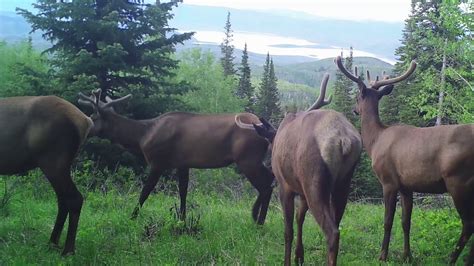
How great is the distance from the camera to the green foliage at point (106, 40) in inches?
541

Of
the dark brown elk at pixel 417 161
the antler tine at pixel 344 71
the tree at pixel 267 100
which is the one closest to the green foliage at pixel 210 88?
the tree at pixel 267 100

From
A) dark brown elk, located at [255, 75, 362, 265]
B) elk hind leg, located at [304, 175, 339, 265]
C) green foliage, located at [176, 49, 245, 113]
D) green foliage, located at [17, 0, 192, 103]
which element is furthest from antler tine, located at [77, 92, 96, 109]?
green foliage, located at [176, 49, 245, 113]

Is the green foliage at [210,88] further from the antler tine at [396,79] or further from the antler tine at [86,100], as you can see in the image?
the antler tine at [396,79]

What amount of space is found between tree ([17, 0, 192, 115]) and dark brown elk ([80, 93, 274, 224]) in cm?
332

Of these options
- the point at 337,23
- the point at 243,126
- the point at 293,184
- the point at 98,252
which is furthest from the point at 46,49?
the point at 337,23

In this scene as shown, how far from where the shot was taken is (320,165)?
5605mm

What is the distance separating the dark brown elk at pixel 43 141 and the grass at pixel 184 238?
1.88 feet

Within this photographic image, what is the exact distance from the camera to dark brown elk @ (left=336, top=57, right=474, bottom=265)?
6.75m

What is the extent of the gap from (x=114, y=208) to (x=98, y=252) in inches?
110

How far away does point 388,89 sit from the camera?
8.84 metres

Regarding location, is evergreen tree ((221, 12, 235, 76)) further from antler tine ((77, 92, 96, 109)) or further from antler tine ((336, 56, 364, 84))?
antler tine ((336, 56, 364, 84))

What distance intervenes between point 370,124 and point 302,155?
3193mm

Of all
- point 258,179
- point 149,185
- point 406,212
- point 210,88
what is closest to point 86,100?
point 149,185

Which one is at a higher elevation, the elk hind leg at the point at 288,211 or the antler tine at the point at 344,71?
the antler tine at the point at 344,71
